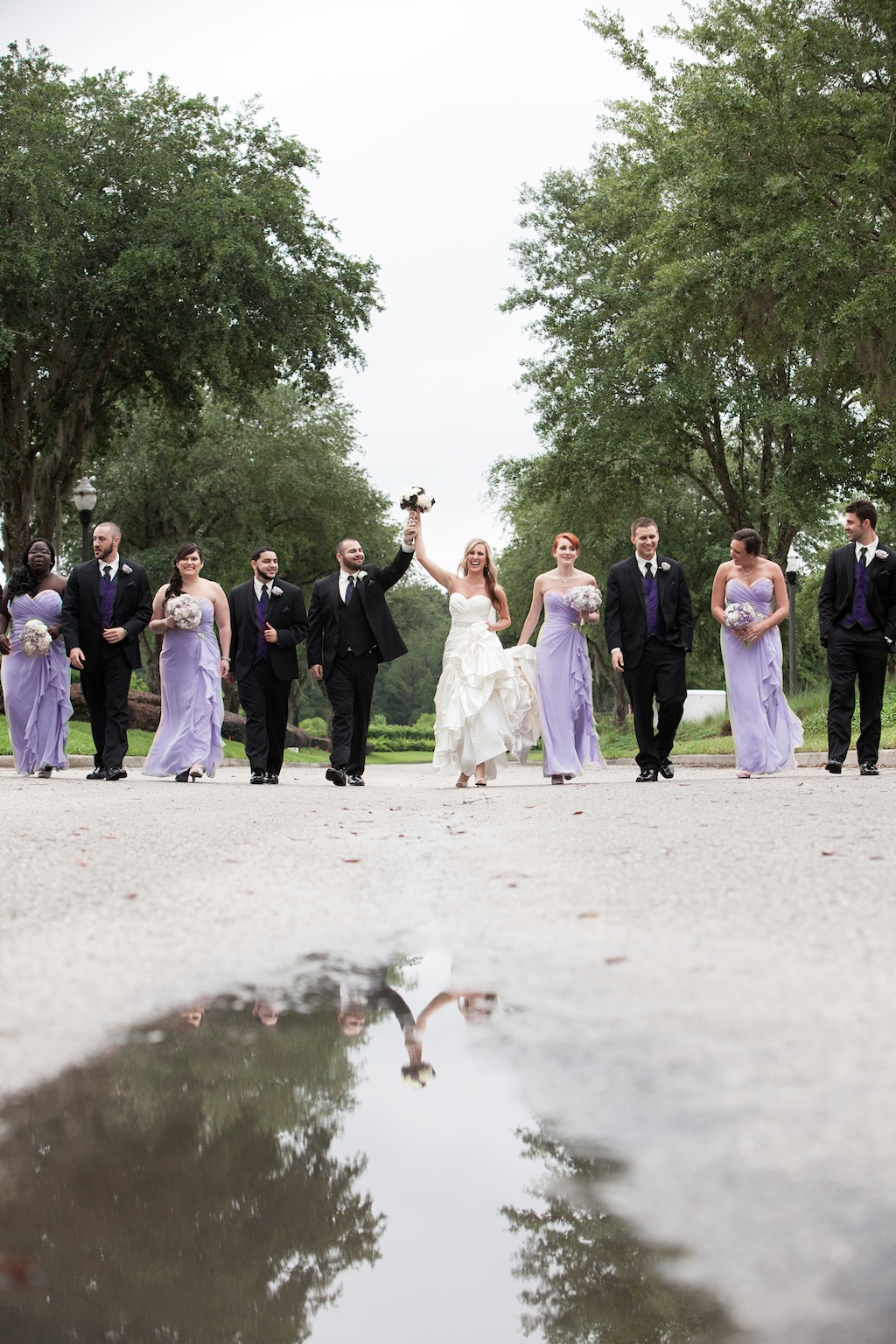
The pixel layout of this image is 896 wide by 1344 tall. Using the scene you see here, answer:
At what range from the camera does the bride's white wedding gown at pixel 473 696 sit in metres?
12.8

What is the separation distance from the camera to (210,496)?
47156 mm

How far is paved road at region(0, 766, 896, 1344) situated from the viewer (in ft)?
7.63

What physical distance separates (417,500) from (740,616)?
3.15 m

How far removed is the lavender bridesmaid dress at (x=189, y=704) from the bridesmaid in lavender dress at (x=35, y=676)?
1.56 metres

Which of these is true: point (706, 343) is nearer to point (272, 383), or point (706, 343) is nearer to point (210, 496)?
point (272, 383)

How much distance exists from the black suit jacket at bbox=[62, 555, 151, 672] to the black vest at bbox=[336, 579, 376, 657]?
203 cm

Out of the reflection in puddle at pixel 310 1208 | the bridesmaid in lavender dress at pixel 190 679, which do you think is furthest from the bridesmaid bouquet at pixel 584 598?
the reflection in puddle at pixel 310 1208

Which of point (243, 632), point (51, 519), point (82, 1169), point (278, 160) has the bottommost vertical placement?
Result: point (82, 1169)

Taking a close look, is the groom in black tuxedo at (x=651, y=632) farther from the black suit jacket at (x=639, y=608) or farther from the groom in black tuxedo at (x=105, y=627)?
the groom in black tuxedo at (x=105, y=627)

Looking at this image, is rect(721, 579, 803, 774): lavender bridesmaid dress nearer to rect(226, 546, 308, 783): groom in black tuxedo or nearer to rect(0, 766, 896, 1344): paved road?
rect(226, 546, 308, 783): groom in black tuxedo

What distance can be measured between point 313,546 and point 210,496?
3989 millimetres

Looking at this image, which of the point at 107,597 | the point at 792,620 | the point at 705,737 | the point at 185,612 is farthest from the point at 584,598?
the point at 705,737

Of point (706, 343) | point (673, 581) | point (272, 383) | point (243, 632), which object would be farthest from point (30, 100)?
point (673, 581)

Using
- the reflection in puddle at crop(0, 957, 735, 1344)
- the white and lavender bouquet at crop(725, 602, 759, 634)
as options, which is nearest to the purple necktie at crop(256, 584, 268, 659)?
the white and lavender bouquet at crop(725, 602, 759, 634)
